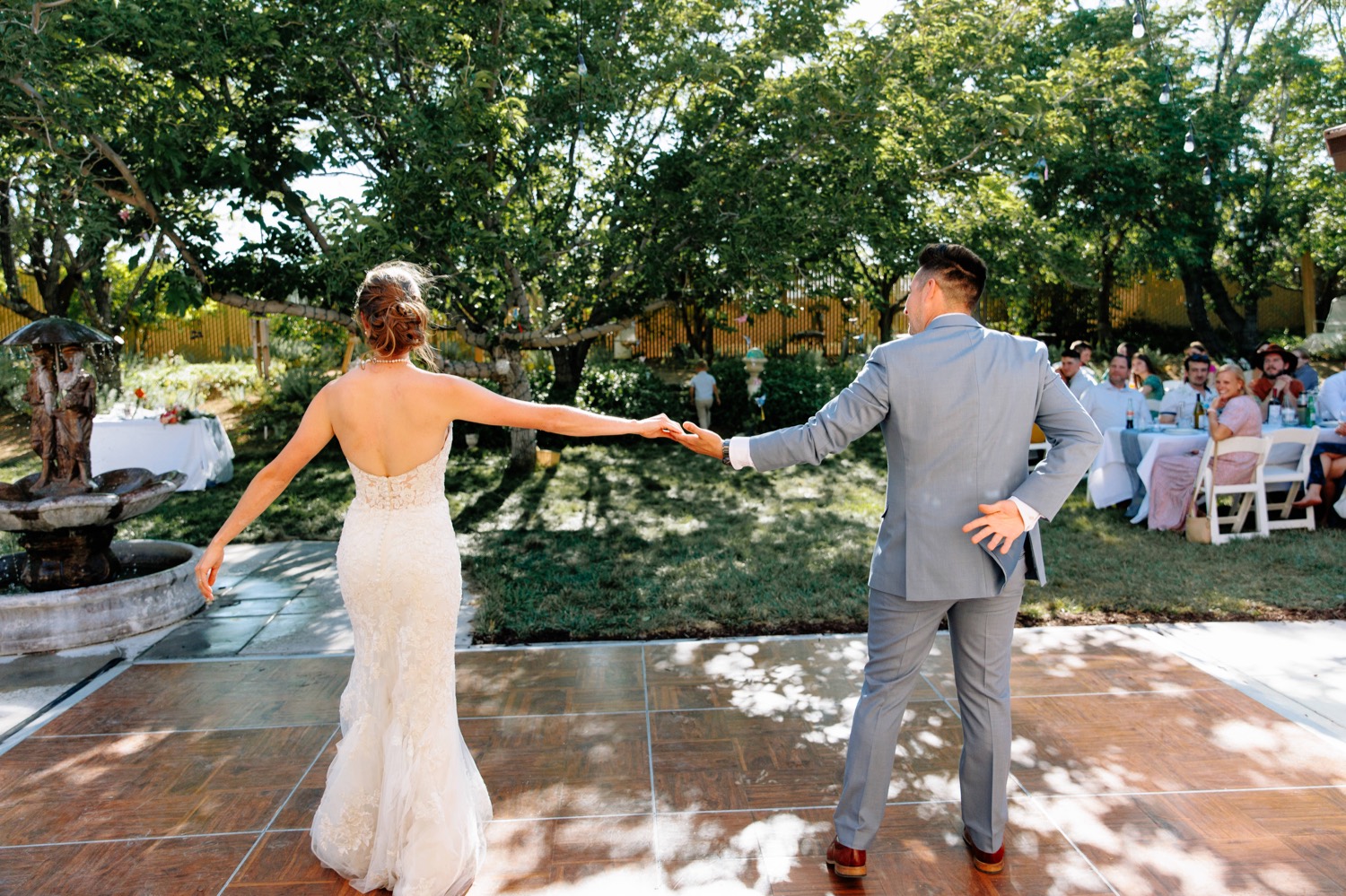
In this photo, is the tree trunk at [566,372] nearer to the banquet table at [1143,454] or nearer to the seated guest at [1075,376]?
the seated guest at [1075,376]

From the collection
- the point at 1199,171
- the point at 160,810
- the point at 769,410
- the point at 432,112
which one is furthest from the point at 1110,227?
the point at 160,810

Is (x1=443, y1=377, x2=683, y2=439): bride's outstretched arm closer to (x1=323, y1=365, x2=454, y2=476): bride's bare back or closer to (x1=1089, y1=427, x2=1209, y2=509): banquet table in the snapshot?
(x1=323, y1=365, x2=454, y2=476): bride's bare back

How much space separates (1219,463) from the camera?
7695mm

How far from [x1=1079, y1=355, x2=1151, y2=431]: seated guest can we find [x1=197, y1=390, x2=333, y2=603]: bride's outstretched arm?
8.00 metres

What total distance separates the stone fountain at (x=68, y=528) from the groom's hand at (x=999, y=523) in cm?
506

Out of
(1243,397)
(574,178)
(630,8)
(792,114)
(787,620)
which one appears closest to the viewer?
(787,620)

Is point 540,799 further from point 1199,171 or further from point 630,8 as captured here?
→ point 1199,171

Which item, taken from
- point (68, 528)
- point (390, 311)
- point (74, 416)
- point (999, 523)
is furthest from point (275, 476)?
point (74, 416)

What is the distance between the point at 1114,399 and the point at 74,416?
881cm

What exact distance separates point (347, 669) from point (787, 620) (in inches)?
99.4

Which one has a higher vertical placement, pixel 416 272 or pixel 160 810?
pixel 416 272

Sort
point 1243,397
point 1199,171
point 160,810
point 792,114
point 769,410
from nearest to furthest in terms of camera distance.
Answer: point 160,810
point 1243,397
point 792,114
point 769,410
point 1199,171

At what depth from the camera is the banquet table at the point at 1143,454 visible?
8031 millimetres

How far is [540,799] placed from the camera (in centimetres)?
360
